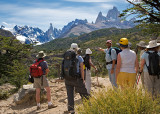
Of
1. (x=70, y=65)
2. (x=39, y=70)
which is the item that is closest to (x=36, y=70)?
(x=39, y=70)

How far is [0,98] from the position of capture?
314 inches

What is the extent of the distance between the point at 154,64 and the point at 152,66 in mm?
57

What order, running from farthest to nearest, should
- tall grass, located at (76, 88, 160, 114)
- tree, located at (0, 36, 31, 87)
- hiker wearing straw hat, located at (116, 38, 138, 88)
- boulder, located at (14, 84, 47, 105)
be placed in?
tree, located at (0, 36, 31, 87) → boulder, located at (14, 84, 47, 105) → hiker wearing straw hat, located at (116, 38, 138, 88) → tall grass, located at (76, 88, 160, 114)

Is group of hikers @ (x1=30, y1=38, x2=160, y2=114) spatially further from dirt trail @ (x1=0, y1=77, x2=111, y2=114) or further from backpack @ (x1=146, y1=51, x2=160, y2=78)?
dirt trail @ (x1=0, y1=77, x2=111, y2=114)

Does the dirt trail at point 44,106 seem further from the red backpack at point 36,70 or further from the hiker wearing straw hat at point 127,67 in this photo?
the hiker wearing straw hat at point 127,67

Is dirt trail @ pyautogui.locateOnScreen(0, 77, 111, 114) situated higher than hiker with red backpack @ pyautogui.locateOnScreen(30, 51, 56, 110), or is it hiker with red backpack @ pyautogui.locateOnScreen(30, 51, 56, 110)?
hiker with red backpack @ pyautogui.locateOnScreen(30, 51, 56, 110)

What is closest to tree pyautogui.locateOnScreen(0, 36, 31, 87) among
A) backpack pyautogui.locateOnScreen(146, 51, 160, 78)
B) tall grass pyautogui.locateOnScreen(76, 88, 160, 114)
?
backpack pyautogui.locateOnScreen(146, 51, 160, 78)

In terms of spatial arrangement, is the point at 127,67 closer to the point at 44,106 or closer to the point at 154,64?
the point at 154,64

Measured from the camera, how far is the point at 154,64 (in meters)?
3.50

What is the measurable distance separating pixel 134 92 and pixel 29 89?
204 inches

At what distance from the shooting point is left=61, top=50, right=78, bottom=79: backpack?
387cm

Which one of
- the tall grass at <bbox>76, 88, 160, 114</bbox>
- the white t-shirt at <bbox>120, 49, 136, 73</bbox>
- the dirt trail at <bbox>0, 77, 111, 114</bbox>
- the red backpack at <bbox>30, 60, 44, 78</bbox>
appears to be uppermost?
the white t-shirt at <bbox>120, 49, 136, 73</bbox>

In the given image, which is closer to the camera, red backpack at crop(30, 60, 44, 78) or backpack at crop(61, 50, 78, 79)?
backpack at crop(61, 50, 78, 79)

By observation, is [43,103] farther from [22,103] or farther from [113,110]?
[113,110]
